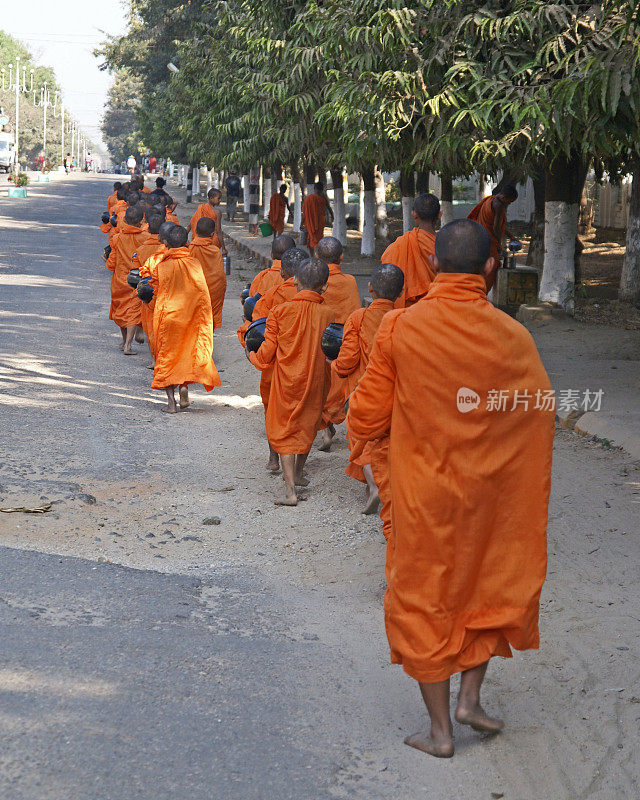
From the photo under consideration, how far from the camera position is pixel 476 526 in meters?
3.65

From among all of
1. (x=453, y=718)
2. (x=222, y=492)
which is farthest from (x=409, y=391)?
(x=222, y=492)

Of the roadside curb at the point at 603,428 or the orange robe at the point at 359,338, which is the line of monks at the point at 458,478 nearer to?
the orange robe at the point at 359,338

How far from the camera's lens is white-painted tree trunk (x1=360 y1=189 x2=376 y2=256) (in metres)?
22.8

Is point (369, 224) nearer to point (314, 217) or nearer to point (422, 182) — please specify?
point (422, 182)

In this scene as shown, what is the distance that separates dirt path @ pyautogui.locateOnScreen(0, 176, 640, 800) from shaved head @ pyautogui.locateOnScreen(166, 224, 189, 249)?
1.46m

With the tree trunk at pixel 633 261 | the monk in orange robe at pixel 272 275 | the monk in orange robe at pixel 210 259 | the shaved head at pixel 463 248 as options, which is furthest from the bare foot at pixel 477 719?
the tree trunk at pixel 633 261

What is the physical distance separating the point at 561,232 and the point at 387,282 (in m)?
7.88

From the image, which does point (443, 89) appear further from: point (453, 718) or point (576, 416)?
point (453, 718)

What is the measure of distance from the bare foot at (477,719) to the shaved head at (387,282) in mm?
2916

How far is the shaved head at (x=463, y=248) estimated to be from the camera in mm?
3691

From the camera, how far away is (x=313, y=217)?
20141 mm

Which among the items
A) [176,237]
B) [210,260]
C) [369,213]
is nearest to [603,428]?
[176,237]

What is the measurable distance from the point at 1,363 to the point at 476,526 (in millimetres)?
8478

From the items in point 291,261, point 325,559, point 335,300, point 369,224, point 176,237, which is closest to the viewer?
point 325,559
